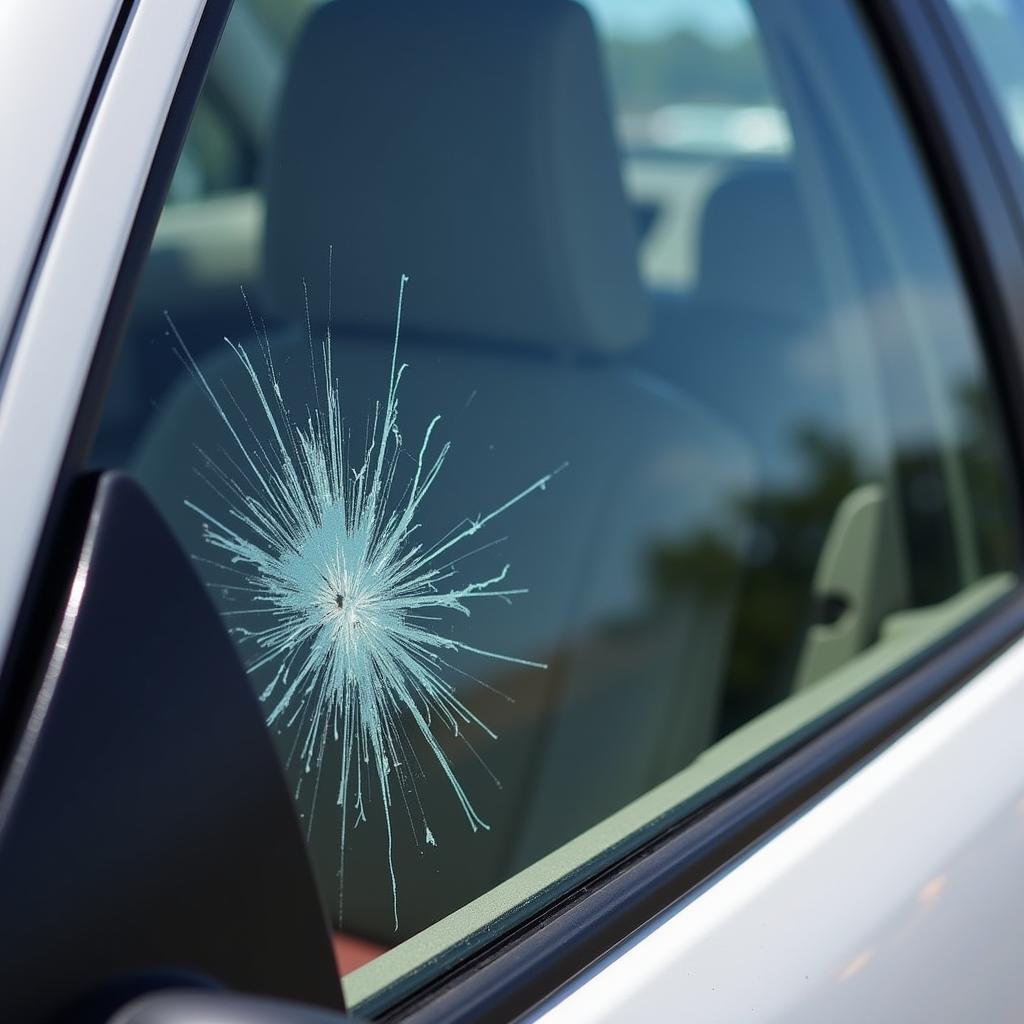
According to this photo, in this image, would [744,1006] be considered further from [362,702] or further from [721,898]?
[362,702]

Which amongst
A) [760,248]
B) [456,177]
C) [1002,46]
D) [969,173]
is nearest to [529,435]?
[456,177]

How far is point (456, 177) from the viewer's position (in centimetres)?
124

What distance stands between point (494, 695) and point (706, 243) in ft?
4.89

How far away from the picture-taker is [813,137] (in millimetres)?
1989

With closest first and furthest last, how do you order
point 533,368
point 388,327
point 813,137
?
point 388,327 < point 533,368 < point 813,137

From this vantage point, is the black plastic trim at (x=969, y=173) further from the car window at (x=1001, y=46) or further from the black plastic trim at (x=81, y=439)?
the black plastic trim at (x=81, y=439)

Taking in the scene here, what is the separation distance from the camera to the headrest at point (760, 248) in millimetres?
2057

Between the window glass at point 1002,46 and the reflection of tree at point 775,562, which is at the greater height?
the window glass at point 1002,46

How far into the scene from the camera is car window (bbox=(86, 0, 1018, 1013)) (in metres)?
0.82

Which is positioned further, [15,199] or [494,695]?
[494,695]

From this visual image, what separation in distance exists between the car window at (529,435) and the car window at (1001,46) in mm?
151

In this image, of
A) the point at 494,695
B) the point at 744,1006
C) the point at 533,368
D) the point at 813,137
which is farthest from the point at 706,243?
the point at 744,1006

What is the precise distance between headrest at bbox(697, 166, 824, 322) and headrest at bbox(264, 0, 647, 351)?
0.47 m

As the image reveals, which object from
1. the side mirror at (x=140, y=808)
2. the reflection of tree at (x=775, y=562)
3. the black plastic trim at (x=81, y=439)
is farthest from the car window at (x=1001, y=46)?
the side mirror at (x=140, y=808)
